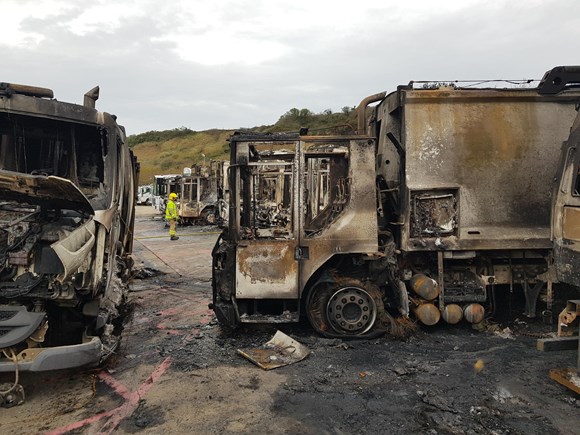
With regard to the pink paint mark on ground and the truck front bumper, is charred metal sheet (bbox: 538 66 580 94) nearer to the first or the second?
the pink paint mark on ground

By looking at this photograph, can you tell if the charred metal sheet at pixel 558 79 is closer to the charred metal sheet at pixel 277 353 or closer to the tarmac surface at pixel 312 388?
the tarmac surface at pixel 312 388

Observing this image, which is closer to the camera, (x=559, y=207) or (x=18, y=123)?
(x=559, y=207)

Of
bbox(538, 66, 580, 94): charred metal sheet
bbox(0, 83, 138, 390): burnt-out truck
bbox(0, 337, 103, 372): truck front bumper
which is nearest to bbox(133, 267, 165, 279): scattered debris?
bbox(0, 83, 138, 390): burnt-out truck

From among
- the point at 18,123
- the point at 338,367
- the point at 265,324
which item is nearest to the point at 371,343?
the point at 338,367

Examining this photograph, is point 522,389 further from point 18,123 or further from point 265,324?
point 18,123

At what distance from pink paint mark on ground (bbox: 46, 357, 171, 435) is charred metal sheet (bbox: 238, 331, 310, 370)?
0.87m

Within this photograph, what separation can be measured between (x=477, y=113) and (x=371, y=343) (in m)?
2.92

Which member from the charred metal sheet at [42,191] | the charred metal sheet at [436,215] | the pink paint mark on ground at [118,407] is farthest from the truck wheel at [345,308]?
the charred metal sheet at [42,191]

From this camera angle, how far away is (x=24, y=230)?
3.91 meters

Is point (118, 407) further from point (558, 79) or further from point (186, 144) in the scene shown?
point (186, 144)

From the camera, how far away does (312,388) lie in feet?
13.0

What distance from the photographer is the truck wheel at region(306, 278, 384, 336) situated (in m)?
5.11

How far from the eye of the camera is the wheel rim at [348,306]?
16.8 feet

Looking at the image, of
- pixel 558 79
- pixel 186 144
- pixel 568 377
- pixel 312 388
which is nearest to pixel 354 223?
pixel 312 388
